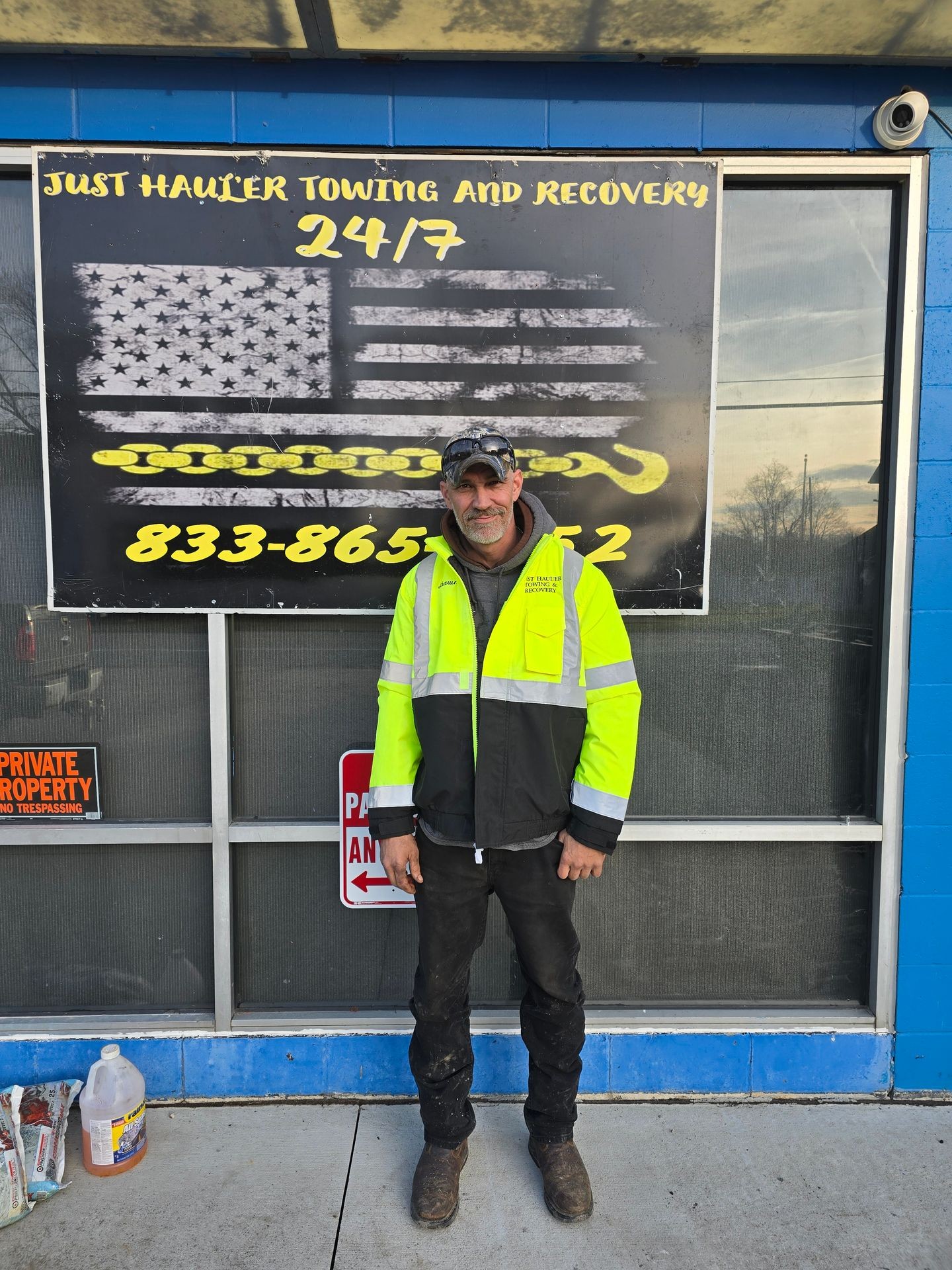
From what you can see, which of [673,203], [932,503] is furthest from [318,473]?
[932,503]

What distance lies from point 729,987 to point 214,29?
12.7 ft

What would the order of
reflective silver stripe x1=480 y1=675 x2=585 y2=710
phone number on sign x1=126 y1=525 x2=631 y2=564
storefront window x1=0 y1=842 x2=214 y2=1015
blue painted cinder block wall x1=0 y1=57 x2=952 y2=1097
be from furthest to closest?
storefront window x1=0 y1=842 x2=214 y2=1015 → phone number on sign x1=126 y1=525 x2=631 y2=564 → blue painted cinder block wall x1=0 y1=57 x2=952 y2=1097 → reflective silver stripe x1=480 y1=675 x2=585 y2=710

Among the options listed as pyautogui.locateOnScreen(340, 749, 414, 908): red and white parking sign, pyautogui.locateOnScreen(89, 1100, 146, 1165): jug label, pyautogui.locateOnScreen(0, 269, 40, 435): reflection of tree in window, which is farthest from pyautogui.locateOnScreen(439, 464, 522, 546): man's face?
pyautogui.locateOnScreen(89, 1100, 146, 1165): jug label

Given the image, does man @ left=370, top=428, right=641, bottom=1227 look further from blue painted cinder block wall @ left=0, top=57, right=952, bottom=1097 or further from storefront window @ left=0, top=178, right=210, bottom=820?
blue painted cinder block wall @ left=0, top=57, right=952, bottom=1097

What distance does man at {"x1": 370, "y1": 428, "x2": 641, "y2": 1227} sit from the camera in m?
2.09

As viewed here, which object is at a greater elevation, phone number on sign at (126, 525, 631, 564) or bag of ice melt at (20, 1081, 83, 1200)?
phone number on sign at (126, 525, 631, 564)

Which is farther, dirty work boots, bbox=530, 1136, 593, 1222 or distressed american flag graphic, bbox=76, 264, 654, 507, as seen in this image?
distressed american flag graphic, bbox=76, 264, 654, 507

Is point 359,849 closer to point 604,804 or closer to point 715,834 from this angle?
point 604,804

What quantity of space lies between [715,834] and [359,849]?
1.36m

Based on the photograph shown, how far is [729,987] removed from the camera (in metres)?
2.89

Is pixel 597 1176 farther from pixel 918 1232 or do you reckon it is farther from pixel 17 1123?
pixel 17 1123

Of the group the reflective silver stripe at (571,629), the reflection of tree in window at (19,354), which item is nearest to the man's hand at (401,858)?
the reflective silver stripe at (571,629)

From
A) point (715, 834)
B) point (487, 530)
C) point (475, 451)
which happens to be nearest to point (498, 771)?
point (487, 530)

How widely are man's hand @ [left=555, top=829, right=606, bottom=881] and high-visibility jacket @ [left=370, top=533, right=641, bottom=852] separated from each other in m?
0.03
